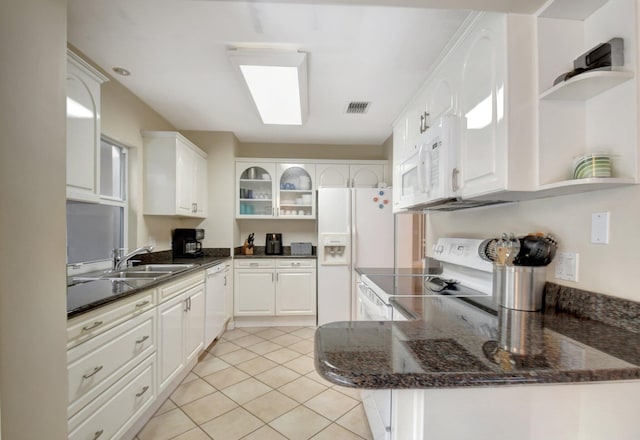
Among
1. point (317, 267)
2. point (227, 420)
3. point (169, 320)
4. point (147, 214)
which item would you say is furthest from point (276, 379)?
point (147, 214)

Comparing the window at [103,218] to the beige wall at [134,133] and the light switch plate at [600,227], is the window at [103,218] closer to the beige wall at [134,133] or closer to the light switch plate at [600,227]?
the beige wall at [134,133]

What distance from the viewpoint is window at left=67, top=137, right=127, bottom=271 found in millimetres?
1998

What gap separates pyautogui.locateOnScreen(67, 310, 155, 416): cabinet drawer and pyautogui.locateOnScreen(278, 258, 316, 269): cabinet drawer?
185cm

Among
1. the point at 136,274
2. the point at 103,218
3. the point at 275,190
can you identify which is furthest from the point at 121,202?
the point at 275,190

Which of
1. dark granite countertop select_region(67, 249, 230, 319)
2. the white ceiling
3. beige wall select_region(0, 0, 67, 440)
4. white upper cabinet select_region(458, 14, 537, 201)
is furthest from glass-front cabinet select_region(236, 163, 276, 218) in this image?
white upper cabinet select_region(458, 14, 537, 201)

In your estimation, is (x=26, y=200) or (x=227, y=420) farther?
(x=227, y=420)

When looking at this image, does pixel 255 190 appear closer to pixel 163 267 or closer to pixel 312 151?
pixel 312 151

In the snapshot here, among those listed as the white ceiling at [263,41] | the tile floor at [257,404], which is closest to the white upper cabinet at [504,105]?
the white ceiling at [263,41]

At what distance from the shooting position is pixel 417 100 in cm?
198

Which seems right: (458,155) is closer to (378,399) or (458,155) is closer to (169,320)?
(378,399)

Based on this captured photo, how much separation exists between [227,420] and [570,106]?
2499 mm

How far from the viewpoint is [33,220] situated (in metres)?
0.95

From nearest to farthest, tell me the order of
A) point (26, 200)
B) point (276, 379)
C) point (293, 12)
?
1. point (26, 200)
2. point (293, 12)
3. point (276, 379)

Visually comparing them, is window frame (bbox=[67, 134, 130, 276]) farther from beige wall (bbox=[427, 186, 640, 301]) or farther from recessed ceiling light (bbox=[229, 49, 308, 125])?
beige wall (bbox=[427, 186, 640, 301])
